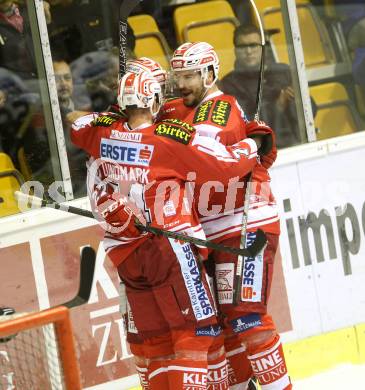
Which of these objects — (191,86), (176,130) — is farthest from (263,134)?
(176,130)

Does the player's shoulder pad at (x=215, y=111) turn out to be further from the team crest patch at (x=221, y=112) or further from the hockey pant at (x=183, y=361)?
the hockey pant at (x=183, y=361)

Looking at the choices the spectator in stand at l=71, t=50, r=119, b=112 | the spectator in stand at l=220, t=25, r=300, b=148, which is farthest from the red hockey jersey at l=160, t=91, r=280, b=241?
the spectator in stand at l=220, t=25, r=300, b=148

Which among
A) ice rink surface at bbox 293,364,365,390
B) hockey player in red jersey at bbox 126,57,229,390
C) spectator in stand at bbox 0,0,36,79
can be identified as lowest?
ice rink surface at bbox 293,364,365,390

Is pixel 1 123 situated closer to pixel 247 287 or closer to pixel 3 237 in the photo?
pixel 3 237

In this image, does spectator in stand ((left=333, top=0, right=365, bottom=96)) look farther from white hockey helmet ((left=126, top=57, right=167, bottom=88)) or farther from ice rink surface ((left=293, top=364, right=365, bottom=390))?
Result: white hockey helmet ((left=126, top=57, right=167, bottom=88))

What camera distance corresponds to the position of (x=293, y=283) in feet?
19.7

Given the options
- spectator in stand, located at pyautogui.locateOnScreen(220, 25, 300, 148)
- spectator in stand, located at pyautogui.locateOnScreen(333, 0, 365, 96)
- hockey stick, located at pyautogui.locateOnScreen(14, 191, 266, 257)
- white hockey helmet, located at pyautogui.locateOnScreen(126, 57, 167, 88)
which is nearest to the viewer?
hockey stick, located at pyautogui.locateOnScreen(14, 191, 266, 257)

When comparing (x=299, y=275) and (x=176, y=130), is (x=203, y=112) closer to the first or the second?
(x=176, y=130)

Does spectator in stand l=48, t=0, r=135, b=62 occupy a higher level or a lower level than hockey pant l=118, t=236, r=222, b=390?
higher

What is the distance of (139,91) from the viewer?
15.1ft

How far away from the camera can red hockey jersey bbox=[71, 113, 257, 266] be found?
4594mm

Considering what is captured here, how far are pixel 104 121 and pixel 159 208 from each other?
41 cm

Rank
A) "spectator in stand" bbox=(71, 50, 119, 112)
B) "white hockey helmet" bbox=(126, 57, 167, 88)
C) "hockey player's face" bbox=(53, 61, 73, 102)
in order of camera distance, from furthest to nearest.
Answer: "spectator in stand" bbox=(71, 50, 119, 112) < "hockey player's face" bbox=(53, 61, 73, 102) < "white hockey helmet" bbox=(126, 57, 167, 88)

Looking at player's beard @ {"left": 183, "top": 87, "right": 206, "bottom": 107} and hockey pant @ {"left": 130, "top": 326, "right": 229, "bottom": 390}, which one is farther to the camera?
player's beard @ {"left": 183, "top": 87, "right": 206, "bottom": 107}
